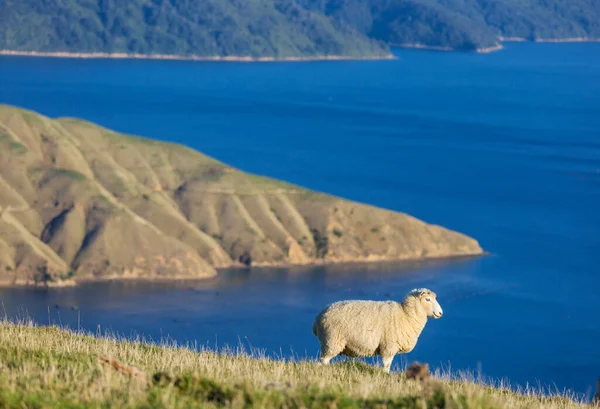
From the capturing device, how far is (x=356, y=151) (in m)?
199

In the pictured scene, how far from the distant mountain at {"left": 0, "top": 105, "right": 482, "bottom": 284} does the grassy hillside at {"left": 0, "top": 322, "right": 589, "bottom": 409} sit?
101 meters

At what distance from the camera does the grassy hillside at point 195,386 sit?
1122 centimetres

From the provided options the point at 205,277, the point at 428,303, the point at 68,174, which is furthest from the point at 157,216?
the point at 428,303

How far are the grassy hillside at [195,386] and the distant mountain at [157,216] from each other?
101129mm

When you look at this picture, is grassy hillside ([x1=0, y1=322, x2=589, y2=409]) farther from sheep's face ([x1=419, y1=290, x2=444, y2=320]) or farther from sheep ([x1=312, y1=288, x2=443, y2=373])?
sheep's face ([x1=419, y1=290, x2=444, y2=320])

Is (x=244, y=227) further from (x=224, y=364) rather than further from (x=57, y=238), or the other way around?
(x=224, y=364)

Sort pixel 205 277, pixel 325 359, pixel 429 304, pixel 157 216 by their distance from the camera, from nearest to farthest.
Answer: pixel 325 359 < pixel 429 304 < pixel 205 277 < pixel 157 216

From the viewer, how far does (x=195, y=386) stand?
12.0 m

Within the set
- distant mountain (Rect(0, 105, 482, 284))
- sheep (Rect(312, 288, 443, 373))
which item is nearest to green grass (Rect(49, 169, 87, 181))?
distant mountain (Rect(0, 105, 482, 284))

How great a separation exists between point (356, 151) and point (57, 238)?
3486 inches

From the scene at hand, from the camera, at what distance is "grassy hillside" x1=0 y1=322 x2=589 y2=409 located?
1122 cm

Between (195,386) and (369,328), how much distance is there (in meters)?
5.78

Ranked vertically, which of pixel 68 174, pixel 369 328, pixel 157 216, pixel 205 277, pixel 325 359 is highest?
pixel 369 328

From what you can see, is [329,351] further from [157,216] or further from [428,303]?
[157,216]
